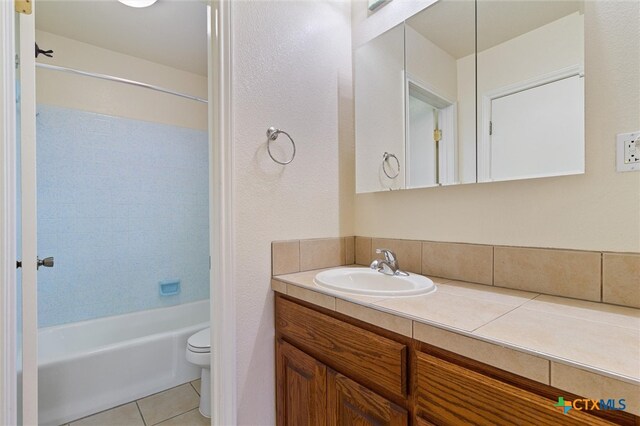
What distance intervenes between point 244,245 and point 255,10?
A: 1009 mm

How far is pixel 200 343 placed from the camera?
1.78 m

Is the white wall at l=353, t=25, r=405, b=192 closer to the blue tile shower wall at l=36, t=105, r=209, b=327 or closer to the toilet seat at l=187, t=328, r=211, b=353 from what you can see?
the toilet seat at l=187, t=328, r=211, b=353

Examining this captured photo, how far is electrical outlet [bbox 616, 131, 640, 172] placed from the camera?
79 centimetres

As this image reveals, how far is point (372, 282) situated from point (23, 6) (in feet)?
5.28

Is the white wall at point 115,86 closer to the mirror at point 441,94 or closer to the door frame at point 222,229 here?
the door frame at point 222,229

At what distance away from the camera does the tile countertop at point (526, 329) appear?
50cm

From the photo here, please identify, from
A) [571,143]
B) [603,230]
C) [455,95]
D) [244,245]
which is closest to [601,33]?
[571,143]

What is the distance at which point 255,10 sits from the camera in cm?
126

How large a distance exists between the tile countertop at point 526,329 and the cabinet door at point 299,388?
266 mm

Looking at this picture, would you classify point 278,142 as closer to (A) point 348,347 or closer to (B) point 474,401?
(A) point 348,347

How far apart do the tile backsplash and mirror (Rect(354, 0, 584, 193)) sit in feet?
0.87

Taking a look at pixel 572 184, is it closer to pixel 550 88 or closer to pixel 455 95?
pixel 550 88

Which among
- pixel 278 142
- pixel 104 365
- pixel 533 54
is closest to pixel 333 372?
pixel 278 142

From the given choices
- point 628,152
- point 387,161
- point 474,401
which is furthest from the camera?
point 387,161
